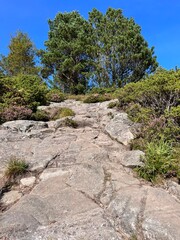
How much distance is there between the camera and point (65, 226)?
12.0ft

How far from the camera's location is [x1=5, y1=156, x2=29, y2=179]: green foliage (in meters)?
5.36

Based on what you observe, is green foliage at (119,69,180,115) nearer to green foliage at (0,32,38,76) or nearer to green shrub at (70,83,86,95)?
green shrub at (70,83,86,95)

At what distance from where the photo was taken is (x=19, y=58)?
26250mm

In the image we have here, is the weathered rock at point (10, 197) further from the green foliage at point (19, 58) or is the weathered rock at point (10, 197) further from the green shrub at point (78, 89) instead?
the green foliage at point (19, 58)

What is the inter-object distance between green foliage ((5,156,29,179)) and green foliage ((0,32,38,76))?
21.1 meters

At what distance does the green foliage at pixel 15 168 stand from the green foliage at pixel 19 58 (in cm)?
2110

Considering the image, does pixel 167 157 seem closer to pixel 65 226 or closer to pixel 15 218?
pixel 65 226

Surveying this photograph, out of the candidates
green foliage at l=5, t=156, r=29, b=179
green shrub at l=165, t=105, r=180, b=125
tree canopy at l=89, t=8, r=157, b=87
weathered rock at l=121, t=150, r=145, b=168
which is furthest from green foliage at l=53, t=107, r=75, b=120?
tree canopy at l=89, t=8, r=157, b=87

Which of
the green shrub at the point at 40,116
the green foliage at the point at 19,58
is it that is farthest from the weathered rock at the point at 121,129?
the green foliage at the point at 19,58

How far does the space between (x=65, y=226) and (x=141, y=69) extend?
802 inches

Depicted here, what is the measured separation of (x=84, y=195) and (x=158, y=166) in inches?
73.3

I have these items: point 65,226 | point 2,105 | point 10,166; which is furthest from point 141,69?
point 65,226

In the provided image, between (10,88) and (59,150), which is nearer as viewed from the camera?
(59,150)

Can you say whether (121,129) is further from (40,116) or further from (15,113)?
(15,113)
